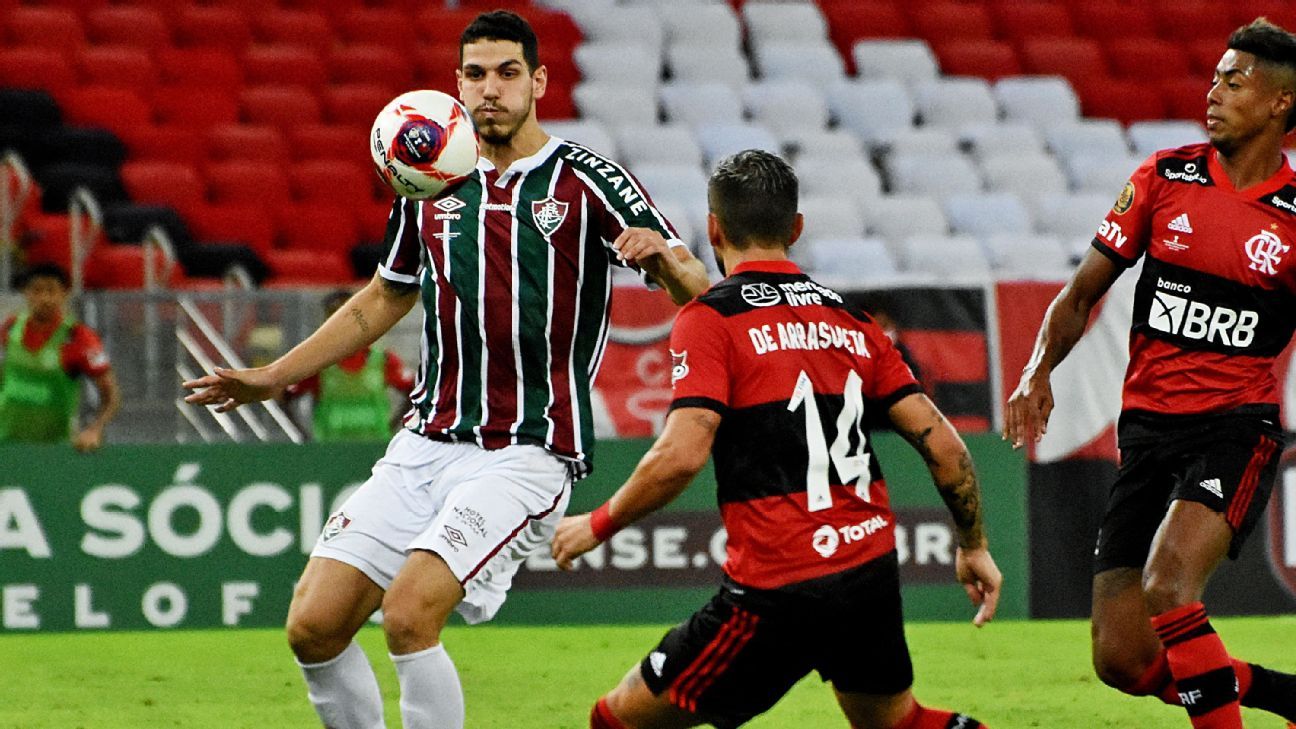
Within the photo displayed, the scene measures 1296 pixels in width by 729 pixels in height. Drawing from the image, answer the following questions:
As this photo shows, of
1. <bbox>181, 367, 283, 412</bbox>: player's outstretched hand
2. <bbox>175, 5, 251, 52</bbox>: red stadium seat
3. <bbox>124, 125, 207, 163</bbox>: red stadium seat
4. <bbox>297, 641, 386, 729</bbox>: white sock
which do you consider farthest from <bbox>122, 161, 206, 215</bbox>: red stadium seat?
<bbox>297, 641, 386, 729</bbox>: white sock

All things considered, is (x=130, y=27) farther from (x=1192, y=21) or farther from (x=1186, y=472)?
(x=1186, y=472)

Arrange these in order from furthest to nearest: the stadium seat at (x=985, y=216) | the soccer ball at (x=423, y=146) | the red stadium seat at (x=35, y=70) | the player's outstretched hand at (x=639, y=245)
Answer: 1. the stadium seat at (x=985, y=216)
2. the red stadium seat at (x=35, y=70)
3. the soccer ball at (x=423, y=146)
4. the player's outstretched hand at (x=639, y=245)

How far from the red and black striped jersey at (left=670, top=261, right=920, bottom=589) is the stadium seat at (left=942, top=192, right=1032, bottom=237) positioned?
11428 millimetres

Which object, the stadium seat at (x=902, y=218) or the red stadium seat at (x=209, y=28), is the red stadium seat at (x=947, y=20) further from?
the red stadium seat at (x=209, y=28)

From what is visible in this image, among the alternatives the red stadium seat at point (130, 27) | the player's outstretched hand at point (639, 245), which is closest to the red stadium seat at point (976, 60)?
the red stadium seat at point (130, 27)

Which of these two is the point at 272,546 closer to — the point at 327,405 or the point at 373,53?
the point at 327,405

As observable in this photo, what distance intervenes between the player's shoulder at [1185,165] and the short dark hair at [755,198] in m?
1.73

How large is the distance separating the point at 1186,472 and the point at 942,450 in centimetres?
150

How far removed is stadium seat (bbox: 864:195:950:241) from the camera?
15062mm

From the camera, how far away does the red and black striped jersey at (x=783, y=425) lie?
4.25 meters

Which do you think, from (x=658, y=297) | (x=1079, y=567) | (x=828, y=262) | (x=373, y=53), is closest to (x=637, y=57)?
(x=373, y=53)

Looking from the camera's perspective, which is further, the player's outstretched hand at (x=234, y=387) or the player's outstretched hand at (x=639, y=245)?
the player's outstretched hand at (x=234, y=387)

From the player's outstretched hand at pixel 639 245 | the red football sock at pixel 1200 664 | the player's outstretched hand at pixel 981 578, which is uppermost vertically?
the player's outstretched hand at pixel 639 245

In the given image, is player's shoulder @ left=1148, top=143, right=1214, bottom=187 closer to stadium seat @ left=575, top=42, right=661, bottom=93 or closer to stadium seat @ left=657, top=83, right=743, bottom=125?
stadium seat @ left=657, top=83, right=743, bottom=125
